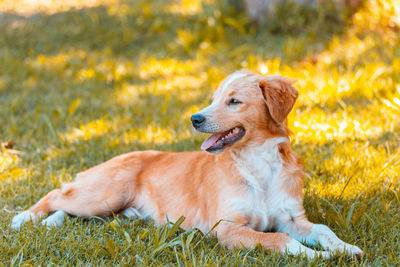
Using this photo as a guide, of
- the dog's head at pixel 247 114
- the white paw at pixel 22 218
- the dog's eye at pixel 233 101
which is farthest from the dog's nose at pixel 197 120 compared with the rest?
the white paw at pixel 22 218

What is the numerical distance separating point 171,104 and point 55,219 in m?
3.45

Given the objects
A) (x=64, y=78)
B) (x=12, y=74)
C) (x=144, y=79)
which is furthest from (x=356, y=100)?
(x=12, y=74)

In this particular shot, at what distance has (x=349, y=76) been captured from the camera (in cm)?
710

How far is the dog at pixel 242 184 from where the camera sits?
3.57 metres

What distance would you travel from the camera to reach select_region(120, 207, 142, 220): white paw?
14.0ft

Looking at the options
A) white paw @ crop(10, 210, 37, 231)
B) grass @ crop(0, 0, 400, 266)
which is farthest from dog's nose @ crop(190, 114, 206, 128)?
white paw @ crop(10, 210, 37, 231)

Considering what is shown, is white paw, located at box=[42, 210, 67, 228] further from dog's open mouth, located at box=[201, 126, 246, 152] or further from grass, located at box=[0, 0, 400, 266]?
dog's open mouth, located at box=[201, 126, 246, 152]

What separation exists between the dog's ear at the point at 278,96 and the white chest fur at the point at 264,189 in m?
0.21

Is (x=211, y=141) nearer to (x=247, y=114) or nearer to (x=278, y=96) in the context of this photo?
(x=247, y=114)

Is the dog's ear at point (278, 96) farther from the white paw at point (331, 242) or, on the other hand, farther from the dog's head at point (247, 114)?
the white paw at point (331, 242)

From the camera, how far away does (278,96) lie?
378 cm

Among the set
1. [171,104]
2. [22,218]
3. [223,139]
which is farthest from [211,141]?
[171,104]

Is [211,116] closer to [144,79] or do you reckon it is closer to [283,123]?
[283,123]

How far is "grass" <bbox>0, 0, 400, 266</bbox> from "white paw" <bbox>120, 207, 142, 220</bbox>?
0.62 feet
